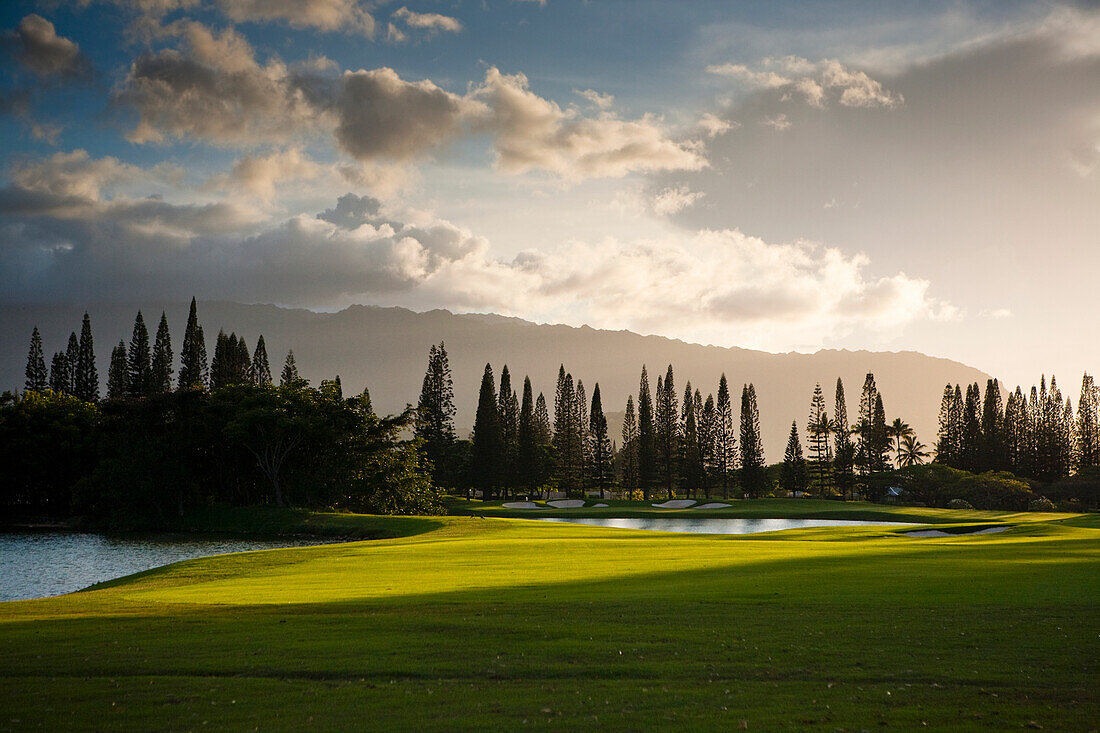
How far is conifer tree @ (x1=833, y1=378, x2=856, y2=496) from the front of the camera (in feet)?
335

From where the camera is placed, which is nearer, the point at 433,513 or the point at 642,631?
the point at 642,631

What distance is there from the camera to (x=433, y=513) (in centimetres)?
6512

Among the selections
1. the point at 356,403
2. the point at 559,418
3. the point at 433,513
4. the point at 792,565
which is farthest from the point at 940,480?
the point at 792,565

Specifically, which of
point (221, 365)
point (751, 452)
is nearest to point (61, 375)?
point (221, 365)

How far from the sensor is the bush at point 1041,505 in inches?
2938

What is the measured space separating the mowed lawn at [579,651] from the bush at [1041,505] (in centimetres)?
6687

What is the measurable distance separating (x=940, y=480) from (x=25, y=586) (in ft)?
284

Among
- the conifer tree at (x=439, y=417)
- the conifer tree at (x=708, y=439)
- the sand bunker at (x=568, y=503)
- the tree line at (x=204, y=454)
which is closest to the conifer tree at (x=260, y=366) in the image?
the conifer tree at (x=439, y=417)

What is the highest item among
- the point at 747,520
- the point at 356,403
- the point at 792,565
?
the point at 356,403

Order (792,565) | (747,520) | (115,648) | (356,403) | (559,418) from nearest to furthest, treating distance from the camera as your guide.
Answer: (115,648) → (792,565) → (356,403) → (747,520) → (559,418)

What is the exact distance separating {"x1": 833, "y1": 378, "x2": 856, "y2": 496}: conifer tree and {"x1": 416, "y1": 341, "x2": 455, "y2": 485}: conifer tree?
55266 millimetres

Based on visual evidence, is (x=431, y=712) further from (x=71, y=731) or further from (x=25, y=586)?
(x=25, y=586)

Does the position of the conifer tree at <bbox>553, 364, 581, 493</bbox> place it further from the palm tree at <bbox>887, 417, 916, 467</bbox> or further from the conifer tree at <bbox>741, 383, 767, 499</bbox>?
the palm tree at <bbox>887, 417, 916, 467</bbox>

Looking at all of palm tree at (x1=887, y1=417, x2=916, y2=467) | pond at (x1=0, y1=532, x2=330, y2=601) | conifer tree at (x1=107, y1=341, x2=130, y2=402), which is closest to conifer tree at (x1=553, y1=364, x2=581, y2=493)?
palm tree at (x1=887, y1=417, x2=916, y2=467)
